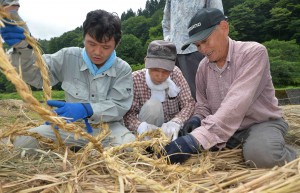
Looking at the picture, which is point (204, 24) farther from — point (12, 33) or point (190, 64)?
point (12, 33)

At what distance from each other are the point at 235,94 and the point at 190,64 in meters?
1.03

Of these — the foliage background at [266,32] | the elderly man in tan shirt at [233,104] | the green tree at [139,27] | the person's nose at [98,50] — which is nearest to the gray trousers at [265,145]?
the elderly man in tan shirt at [233,104]

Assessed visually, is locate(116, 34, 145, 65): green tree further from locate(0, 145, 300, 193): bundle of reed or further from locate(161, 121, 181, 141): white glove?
locate(0, 145, 300, 193): bundle of reed

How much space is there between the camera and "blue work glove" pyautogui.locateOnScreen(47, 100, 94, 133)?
1484 mm

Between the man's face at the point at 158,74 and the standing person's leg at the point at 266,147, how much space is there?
69 cm

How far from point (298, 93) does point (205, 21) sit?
19.0 feet

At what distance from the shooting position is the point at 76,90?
2.10 m

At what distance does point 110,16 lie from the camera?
2.11m

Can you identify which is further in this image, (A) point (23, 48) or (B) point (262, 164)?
(B) point (262, 164)

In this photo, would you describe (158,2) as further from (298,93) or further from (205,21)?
(205,21)

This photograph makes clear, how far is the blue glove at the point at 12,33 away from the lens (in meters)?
1.34

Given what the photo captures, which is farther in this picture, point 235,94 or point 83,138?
point 83,138

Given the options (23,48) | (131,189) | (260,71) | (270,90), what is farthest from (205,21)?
(131,189)

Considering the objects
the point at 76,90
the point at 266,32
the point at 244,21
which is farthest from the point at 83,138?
the point at 266,32
